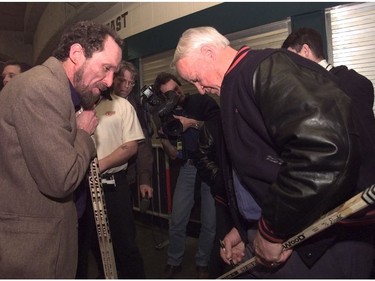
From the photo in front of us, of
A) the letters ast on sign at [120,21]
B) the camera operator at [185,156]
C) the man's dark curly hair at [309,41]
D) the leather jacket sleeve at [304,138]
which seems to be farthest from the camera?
the letters ast on sign at [120,21]

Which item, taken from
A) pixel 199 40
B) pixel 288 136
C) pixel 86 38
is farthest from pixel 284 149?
pixel 86 38

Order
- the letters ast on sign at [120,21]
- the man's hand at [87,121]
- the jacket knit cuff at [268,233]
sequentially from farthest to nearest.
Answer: the letters ast on sign at [120,21], the man's hand at [87,121], the jacket knit cuff at [268,233]

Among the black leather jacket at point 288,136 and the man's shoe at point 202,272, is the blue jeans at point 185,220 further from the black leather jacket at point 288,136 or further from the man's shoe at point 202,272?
the black leather jacket at point 288,136

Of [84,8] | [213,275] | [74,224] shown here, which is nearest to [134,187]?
[213,275]

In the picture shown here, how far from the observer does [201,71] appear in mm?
1354

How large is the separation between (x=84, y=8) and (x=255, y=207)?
17.4 feet

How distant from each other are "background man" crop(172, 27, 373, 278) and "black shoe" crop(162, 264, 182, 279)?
1753 millimetres

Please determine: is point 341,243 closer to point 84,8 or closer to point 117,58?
point 117,58

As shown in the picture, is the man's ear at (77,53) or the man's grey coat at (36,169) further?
the man's ear at (77,53)

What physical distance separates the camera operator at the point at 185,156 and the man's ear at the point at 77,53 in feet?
4.26

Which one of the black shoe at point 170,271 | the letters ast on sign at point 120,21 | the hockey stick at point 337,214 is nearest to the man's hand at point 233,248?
the hockey stick at point 337,214

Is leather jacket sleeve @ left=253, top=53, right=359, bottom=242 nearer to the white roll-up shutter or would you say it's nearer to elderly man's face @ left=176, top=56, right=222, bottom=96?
elderly man's face @ left=176, top=56, right=222, bottom=96

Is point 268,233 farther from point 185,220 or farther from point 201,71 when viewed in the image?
point 185,220

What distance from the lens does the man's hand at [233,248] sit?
173cm
